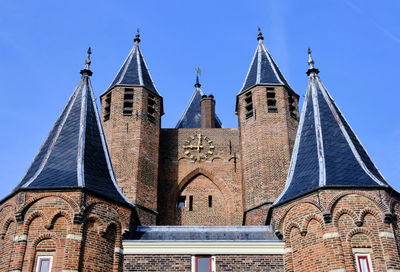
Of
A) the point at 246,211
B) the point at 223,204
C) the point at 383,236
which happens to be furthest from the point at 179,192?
the point at 383,236

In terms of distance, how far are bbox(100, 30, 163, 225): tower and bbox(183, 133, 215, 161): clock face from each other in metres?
1.83

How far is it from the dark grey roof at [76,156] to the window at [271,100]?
28.1ft

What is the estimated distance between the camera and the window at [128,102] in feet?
81.9

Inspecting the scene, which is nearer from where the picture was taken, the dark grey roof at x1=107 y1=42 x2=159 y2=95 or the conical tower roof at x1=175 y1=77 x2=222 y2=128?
the dark grey roof at x1=107 y1=42 x2=159 y2=95

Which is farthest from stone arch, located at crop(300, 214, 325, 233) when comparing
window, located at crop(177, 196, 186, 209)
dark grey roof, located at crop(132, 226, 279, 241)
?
window, located at crop(177, 196, 186, 209)

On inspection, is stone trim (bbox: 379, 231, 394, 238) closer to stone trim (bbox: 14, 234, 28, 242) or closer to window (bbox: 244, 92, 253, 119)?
stone trim (bbox: 14, 234, 28, 242)

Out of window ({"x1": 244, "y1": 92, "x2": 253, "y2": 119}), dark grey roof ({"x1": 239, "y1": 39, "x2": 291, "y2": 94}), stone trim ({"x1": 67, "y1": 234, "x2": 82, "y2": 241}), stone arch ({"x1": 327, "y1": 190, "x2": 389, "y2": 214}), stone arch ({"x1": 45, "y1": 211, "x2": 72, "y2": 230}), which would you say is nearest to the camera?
stone trim ({"x1": 67, "y1": 234, "x2": 82, "y2": 241})

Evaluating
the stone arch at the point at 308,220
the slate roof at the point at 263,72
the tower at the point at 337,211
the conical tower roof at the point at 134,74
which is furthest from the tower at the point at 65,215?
the slate roof at the point at 263,72

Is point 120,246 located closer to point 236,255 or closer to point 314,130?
point 236,255

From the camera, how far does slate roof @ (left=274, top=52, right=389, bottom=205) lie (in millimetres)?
16203

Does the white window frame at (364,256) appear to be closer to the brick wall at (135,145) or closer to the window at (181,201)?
the brick wall at (135,145)

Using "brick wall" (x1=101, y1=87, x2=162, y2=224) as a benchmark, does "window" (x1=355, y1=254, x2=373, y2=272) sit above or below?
below

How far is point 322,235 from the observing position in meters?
15.2

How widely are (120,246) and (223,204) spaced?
32.1 ft
